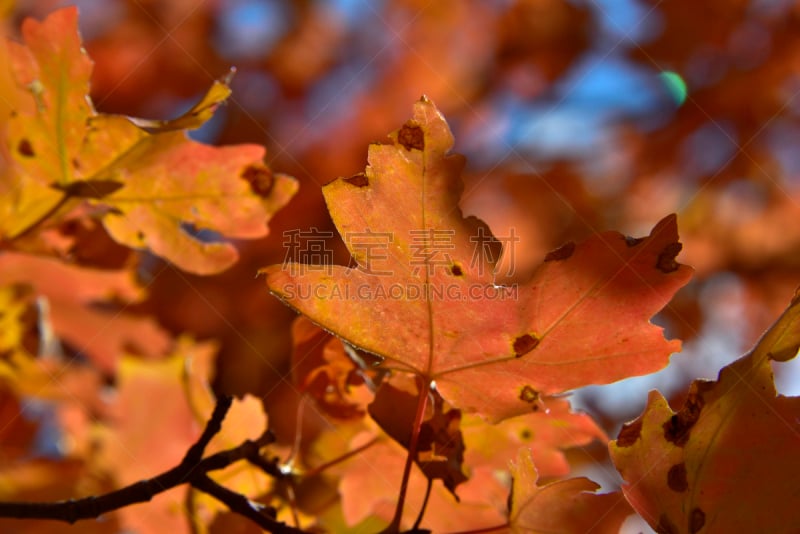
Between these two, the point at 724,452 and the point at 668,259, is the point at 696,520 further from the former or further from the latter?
the point at 668,259

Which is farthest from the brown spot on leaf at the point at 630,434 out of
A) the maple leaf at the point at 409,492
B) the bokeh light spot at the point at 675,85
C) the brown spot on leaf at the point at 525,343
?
the bokeh light spot at the point at 675,85

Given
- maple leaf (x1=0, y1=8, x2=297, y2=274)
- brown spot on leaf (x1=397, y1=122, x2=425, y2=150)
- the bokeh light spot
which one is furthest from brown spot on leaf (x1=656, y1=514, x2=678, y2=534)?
the bokeh light spot

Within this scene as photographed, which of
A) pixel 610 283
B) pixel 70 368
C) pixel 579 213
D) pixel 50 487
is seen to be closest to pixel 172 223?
pixel 610 283

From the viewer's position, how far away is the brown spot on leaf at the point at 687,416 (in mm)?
598

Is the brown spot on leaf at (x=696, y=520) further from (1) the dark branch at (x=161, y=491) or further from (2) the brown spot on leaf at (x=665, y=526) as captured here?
(1) the dark branch at (x=161, y=491)

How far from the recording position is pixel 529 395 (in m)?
0.66

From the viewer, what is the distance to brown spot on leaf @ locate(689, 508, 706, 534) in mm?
607

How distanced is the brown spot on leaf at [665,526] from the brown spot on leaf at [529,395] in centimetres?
14

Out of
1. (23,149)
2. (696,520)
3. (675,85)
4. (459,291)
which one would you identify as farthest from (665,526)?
(675,85)

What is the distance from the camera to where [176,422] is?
1.14m

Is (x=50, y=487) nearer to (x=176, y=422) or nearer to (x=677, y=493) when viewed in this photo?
(x=176, y=422)

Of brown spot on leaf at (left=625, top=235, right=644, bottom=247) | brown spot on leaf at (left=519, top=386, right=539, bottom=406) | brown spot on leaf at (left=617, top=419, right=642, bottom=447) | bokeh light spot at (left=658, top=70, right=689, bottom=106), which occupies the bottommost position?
brown spot on leaf at (left=519, top=386, right=539, bottom=406)

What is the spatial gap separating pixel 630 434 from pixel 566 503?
0.08 meters

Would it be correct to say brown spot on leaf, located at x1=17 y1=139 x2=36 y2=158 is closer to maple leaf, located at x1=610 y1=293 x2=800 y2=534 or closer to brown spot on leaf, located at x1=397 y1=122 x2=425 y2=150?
brown spot on leaf, located at x1=397 y1=122 x2=425 y2=150
